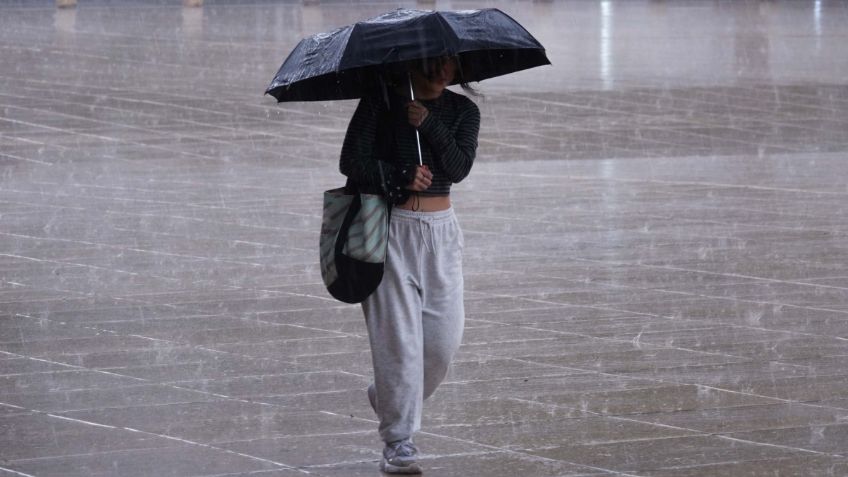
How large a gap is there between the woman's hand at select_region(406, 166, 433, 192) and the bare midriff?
0.08 meters

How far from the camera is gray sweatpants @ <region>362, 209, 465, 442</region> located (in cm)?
432

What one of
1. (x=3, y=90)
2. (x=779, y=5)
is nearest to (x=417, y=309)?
(x=3, y=90)

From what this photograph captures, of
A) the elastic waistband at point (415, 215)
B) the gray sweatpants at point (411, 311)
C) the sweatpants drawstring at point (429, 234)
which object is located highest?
the elastic waistband at point (415, 215)

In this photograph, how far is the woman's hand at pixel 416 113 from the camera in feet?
14.1

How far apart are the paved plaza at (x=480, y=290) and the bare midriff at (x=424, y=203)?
82 centimetres

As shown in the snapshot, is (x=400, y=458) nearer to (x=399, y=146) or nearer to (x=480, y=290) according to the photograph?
(x=399, y=146)

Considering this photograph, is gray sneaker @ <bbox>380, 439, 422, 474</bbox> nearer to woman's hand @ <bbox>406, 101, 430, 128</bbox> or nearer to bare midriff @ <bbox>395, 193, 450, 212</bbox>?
bare midriff @ <bbox>395, 193, 450, 212</bbox>

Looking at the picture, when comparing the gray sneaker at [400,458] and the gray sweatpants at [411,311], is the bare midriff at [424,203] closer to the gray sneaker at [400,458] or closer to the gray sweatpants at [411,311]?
the gray sweatpants at [411,311]

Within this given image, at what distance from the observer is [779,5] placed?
40.1 meters

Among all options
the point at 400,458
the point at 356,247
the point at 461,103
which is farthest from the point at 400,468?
the point at 461,103

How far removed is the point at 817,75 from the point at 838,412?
1376cm

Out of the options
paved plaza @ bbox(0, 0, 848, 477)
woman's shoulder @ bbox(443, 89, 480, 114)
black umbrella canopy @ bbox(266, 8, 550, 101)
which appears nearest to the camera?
black umbrella canopy @ bbox(266, 8, 550, 101)

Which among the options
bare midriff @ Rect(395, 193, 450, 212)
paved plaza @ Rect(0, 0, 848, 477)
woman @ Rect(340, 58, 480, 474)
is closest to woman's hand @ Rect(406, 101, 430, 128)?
woman @ Rect(340, 58, 480, 474)

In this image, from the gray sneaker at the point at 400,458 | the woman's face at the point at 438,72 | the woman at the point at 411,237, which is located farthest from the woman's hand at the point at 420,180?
the gray sneaker at the point at 400,458
